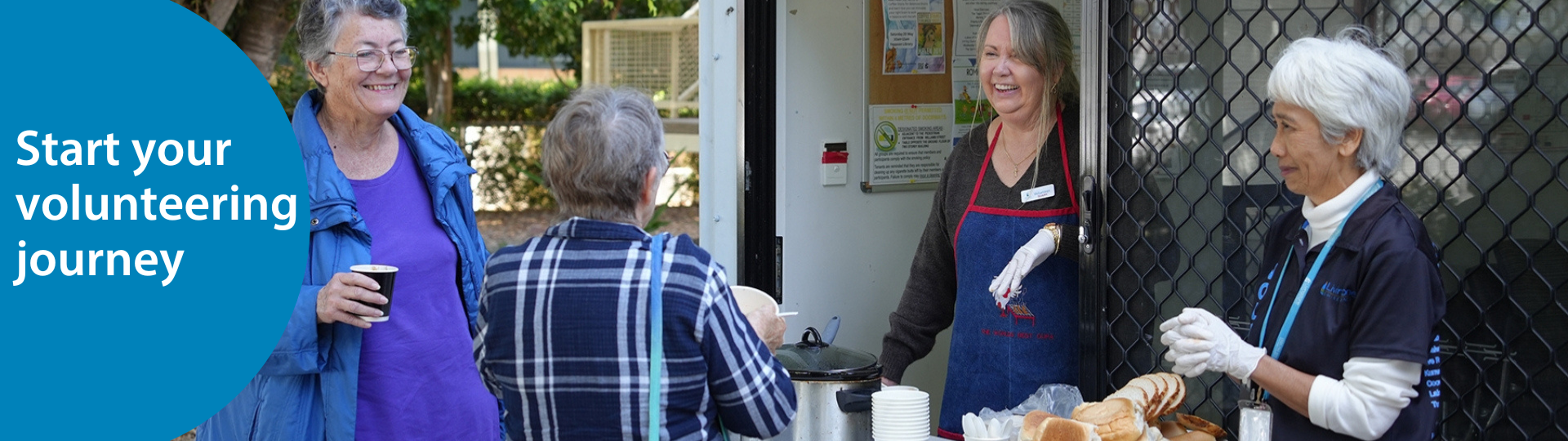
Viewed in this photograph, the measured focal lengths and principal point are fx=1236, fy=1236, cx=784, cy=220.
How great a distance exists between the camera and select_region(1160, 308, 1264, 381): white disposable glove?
1969 mm

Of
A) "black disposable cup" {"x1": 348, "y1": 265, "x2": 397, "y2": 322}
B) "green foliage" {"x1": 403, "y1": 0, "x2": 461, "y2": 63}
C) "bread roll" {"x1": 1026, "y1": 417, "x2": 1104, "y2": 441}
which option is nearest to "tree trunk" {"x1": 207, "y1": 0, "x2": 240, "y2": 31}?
"green foliage" {"x1": 403, "y1": 0, "x2": 461, "y2": 63}

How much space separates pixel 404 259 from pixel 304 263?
203 mm

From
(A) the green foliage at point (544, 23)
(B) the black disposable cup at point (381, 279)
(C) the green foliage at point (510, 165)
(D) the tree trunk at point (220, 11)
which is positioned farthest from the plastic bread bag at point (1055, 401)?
(C) the green foliage at point (510, 165)

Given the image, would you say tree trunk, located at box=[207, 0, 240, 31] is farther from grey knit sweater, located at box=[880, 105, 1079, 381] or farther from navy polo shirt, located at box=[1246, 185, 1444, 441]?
navy polo shirt, located at box=[1246, 185, 1444, 441]

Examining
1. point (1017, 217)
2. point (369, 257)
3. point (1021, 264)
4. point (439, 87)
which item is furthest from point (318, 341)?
point (439, 87)

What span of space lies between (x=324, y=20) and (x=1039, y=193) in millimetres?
1722

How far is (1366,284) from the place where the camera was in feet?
6.12

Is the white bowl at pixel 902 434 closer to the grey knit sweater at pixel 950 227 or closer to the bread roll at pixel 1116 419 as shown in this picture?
the bread roll at pixel 1116 419

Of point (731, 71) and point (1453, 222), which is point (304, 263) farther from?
point (1453, 222)

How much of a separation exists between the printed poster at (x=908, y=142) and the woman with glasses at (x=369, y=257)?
59.3 inches

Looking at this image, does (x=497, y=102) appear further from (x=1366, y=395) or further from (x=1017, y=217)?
(x=1366, y=395)

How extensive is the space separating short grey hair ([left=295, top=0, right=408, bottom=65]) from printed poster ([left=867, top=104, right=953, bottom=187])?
1.70 meters

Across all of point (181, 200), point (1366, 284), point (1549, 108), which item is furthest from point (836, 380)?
point (181, 200)

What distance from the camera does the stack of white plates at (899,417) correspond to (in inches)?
97.1
